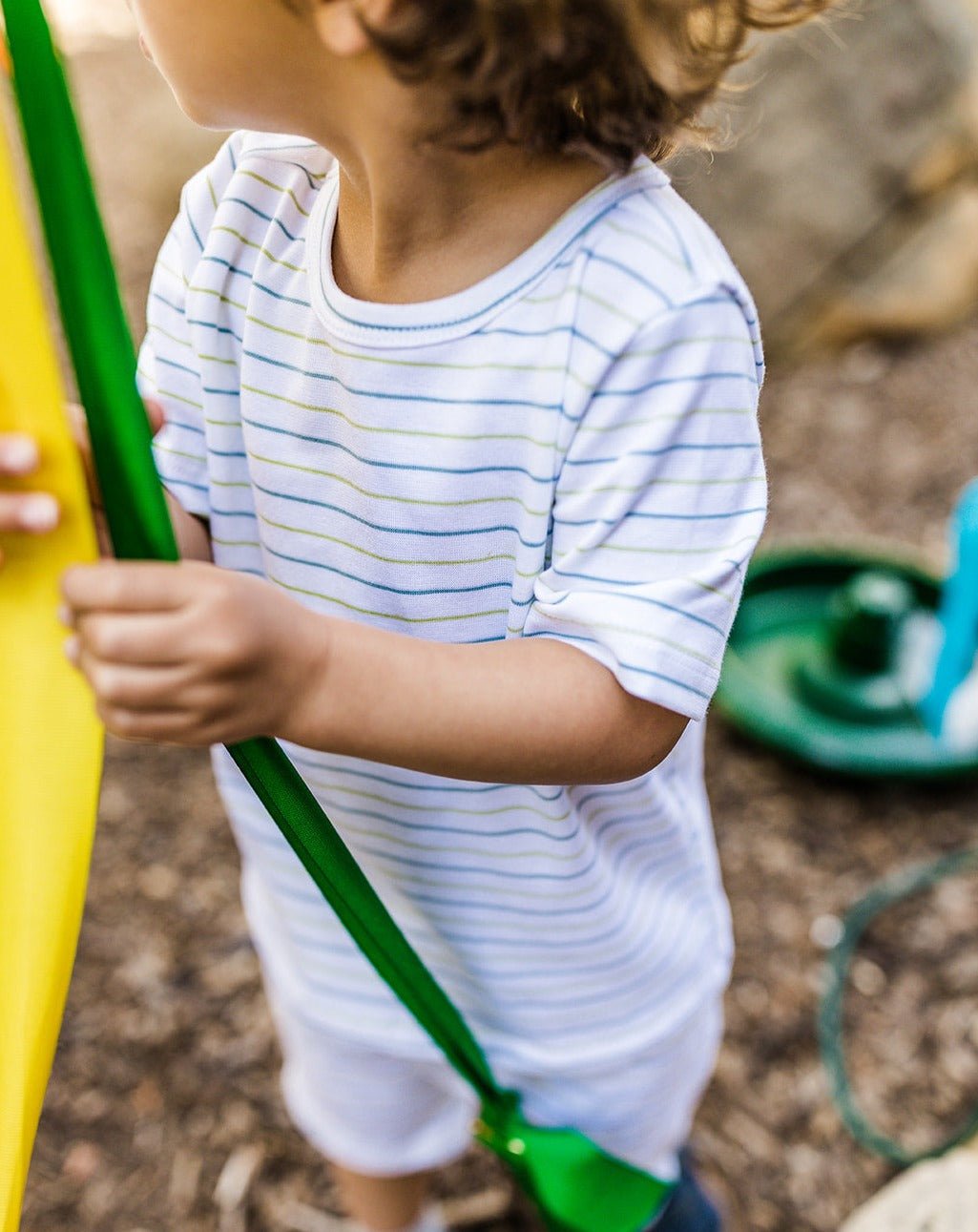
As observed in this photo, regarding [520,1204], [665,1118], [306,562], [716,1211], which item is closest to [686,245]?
[306,562]

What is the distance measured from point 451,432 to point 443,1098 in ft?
2.06

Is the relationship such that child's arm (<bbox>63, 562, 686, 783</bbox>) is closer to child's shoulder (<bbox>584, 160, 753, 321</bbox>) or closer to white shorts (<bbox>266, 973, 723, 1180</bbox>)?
child's shoulder (<bbox>584, 160, 753, 321</bbox>)

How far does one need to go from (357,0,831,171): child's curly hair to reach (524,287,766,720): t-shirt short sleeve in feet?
0.30

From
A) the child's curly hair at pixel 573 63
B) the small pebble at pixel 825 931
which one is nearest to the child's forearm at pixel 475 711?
the child's curly hair at pixel 573 63

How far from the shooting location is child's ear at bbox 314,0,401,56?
50 centimetres

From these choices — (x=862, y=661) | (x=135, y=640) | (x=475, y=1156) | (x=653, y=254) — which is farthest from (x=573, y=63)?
(x=862, y=661)

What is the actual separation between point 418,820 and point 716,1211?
0.64m

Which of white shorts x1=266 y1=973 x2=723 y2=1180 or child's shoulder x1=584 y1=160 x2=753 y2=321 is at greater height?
child's shoulder x1=584 y1=160 x2=753 y2=321

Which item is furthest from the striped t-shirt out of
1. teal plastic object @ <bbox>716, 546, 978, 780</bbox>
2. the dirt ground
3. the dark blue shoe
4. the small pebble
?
teal plastic object @ <bbox>716, 546, 978, 780</bbox>

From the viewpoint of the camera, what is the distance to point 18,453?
0.46 meters

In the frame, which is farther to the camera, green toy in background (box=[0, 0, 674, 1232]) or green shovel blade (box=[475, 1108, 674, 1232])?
green shovel blade (box=[475, 1108, 674, 1232])

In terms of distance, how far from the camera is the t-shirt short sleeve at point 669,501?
546mm

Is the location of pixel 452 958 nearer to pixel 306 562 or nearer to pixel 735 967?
pixel 306 562

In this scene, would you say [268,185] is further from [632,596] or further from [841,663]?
[841,663]
